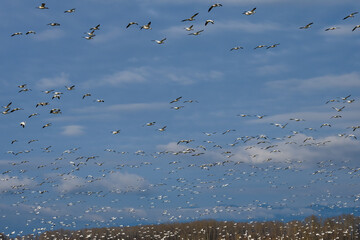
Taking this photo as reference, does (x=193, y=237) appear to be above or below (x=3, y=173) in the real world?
below

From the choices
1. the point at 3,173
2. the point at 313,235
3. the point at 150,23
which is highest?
the point at 150,23

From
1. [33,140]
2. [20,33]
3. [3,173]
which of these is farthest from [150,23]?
[3,173]

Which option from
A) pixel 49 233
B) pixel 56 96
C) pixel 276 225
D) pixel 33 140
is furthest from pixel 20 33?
pixel 276 225

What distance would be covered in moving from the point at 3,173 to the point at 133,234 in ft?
121

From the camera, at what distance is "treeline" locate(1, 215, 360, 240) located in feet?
319

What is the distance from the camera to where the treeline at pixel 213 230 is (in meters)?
97.1

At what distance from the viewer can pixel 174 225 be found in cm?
10481

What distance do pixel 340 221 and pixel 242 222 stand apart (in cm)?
2101

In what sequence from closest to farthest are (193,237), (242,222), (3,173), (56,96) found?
(56,96), (3,173), (193,237), (242,222)

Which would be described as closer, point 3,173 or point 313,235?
point 3,173

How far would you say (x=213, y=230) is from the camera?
10094 cm

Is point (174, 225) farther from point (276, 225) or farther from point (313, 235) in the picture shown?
point (313, 235)

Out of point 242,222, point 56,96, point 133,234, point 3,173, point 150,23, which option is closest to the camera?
point 150,23

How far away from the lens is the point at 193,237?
9450cm
